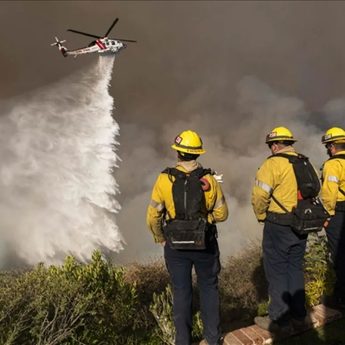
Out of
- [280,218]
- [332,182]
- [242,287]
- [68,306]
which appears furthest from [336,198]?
[242,287]

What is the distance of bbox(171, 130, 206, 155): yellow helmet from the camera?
277cm

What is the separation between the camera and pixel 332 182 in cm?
344

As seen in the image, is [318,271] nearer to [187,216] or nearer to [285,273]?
[285,273]

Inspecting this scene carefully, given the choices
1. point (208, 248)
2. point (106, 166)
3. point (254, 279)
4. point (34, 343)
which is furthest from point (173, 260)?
point (106, 166)

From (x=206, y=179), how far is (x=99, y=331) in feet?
5.91

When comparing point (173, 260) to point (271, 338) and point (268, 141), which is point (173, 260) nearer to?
point (271, 338)

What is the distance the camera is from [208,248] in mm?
2838

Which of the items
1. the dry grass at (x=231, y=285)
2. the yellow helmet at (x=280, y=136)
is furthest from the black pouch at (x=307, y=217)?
the dry grass at (x=231, y=285)

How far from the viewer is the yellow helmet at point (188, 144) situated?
109 inches

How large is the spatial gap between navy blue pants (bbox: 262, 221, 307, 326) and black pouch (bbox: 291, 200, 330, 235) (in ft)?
0.43

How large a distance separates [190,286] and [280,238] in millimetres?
1002

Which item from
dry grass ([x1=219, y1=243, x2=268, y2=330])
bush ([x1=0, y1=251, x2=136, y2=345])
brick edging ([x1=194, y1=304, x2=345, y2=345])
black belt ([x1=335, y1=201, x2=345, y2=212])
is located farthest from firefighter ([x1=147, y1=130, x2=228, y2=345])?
dry grass ([x1=219, y1=243, x2=268, y2=330])

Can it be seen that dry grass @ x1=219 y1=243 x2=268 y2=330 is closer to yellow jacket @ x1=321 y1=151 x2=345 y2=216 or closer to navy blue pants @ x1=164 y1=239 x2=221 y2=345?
navy blue pants @ x1=164 y1=239 x2=221 y2=345

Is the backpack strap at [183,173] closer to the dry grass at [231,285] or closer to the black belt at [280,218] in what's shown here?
the black belt at [280,218]
